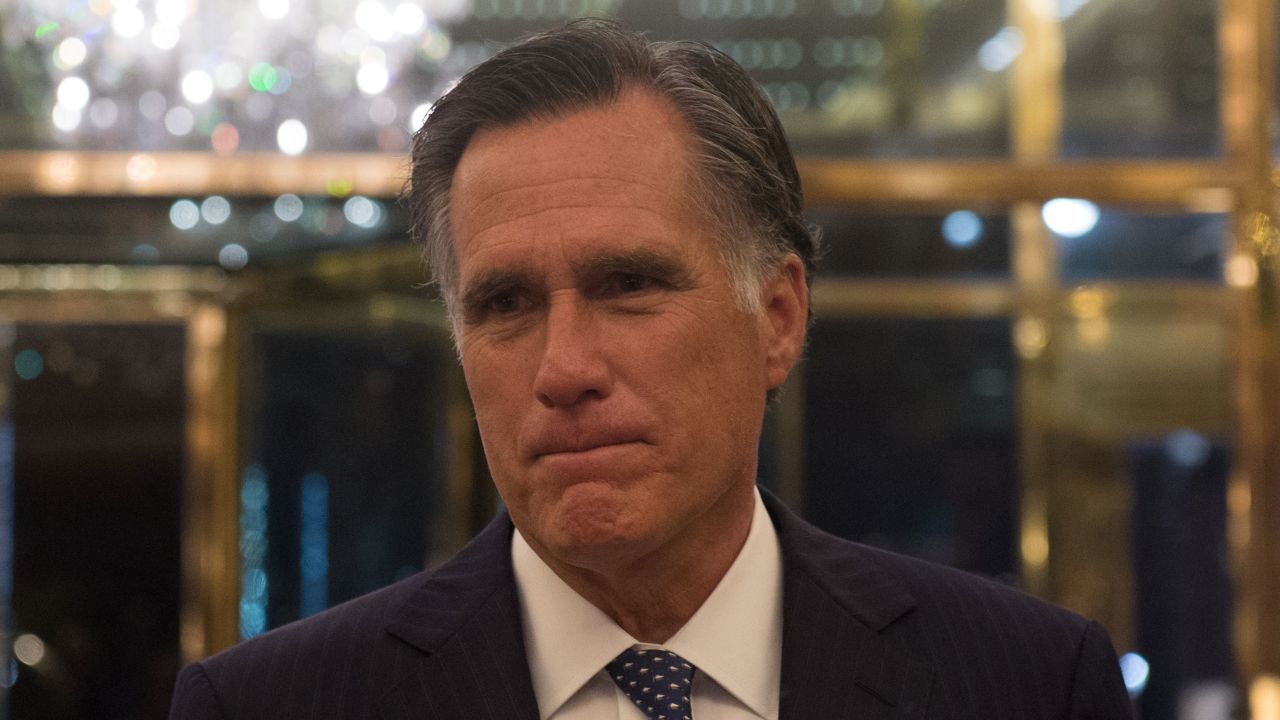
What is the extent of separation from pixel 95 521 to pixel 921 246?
10.1 feet

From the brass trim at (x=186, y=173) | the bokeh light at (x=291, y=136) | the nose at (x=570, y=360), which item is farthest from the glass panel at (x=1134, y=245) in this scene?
the nose at (x=570, y=360)

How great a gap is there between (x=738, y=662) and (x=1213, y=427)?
4018 mm

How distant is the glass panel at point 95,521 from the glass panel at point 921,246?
239 centimetres

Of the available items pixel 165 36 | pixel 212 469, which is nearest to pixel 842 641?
pixel 165 36

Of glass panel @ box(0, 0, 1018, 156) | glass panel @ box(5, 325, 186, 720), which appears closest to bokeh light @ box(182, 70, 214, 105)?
glass panel @ box(0, 0, 1018, 156)

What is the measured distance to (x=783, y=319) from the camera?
1.53 m

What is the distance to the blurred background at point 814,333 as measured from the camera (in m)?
4.15

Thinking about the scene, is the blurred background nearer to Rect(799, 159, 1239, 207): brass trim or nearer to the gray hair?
Rect(799, 159, 1239, 207): brass trim

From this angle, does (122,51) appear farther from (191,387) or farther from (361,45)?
(191,387)

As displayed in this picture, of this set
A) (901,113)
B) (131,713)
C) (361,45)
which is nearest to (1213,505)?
(901,113)

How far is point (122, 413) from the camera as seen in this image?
5125mm

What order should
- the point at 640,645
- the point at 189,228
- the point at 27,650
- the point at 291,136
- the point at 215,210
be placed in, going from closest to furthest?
the point at 640,645, the point at 291,136, the point at 215,210, the point at 189,228, the point at 27,650

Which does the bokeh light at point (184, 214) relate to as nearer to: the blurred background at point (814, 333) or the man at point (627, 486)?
the blurred background at point (814, 333)

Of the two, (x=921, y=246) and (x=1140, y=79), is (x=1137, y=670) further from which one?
(x=1140, y=79)
